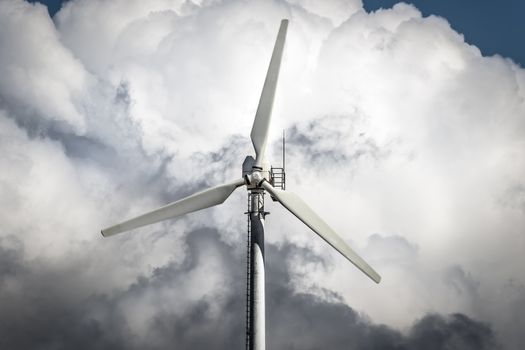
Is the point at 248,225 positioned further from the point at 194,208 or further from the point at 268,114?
the point at 268,114

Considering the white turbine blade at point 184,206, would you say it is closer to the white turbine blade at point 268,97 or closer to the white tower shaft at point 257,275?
the white tower shaft at point 257,275

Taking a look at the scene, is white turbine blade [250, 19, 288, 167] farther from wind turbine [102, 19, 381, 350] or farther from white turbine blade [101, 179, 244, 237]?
white turbine blade [101, 179, 244, 237]

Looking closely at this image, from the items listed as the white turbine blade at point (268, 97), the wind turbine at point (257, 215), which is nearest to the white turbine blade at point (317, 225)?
the wind turbine at point (257, 215)

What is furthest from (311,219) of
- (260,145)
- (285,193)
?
(260,145)

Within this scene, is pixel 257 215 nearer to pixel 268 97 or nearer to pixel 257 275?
pixel 257 275

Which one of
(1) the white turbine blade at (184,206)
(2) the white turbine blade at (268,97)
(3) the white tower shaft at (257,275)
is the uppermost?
(2) the white turbine blade at (268,97)

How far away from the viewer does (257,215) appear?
5762 centimetres

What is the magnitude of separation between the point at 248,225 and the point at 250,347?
35.6ft

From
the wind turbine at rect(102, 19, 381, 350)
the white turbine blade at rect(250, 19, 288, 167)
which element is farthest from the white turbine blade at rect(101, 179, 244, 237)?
the white turbine blade at rect(250, 19, 288, 167)

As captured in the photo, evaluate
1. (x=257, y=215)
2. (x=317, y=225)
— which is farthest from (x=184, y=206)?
(x=317, y=225)

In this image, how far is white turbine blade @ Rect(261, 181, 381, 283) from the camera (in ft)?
183

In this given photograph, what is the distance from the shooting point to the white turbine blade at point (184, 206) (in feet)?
190

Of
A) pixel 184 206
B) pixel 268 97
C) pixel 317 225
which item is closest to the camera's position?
pixel 317 225

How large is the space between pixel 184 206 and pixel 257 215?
7.42 m
